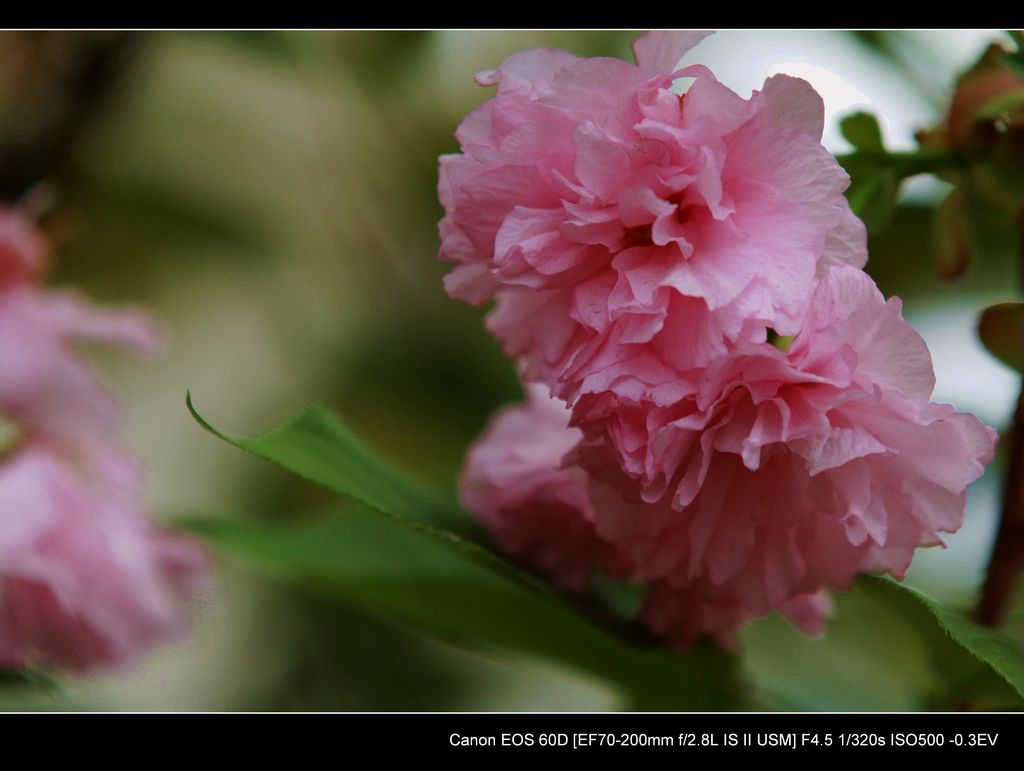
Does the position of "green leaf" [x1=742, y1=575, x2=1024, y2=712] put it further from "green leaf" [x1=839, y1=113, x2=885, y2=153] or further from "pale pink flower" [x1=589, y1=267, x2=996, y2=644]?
"green leaf" [x1=839, y1=113, x2=885, y2=153]

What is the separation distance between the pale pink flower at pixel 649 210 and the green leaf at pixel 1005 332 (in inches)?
3.9

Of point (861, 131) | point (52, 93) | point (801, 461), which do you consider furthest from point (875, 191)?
point (52, 93)

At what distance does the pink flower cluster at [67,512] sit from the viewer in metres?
0.44

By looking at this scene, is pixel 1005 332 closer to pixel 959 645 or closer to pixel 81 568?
pixel 959 645

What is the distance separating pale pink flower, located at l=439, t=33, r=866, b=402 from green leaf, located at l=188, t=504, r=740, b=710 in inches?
5.6

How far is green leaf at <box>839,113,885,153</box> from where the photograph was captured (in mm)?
346

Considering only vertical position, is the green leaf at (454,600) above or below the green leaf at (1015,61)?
below

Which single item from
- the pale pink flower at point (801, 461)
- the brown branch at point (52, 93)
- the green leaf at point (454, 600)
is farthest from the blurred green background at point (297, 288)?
the pale pink flower at point (801, 461)

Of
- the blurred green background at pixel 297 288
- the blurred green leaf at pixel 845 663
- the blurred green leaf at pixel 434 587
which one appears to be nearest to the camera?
the blurred green leaf at pixel 434 587

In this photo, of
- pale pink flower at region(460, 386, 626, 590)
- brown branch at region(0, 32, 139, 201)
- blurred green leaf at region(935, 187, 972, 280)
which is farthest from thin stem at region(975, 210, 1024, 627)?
brown branch at region(0, 32, 139, 201)

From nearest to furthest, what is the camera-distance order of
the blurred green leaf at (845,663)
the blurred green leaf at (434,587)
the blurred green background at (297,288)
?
the blurred green leaf at (434,587)
the blurred green leaf at (845,663)
the blurred green background at (297,288)

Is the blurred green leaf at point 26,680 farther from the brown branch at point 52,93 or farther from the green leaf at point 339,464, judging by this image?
the brown branch at point 52,93
